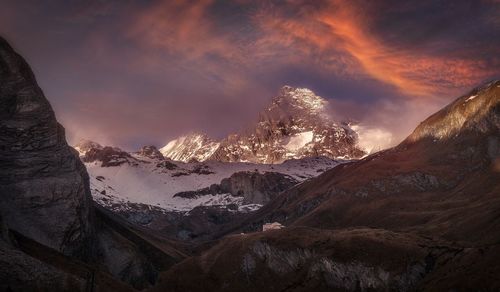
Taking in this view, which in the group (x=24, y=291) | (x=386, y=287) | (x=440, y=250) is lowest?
(x=24, y=291)

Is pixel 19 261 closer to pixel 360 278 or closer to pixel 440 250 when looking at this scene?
pixel 360 278

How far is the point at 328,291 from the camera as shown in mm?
195625

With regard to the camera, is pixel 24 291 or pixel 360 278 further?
pixel 360 278

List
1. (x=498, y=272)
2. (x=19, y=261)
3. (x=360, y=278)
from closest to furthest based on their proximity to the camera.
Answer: (x=498, y=272) → (x=19, y=261) → (x=360, y=278)

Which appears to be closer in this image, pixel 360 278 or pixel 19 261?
pixel 19 261

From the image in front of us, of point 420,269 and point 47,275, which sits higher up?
point 420,269

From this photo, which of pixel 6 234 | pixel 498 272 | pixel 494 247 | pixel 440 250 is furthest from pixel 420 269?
pixel 6 234

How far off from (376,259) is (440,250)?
2127cm

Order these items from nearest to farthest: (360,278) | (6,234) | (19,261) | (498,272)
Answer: (498,272) < (19,261) < (6,234) < (360,278)

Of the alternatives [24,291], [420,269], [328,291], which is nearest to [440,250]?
[420,269]

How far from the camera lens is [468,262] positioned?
165125mm

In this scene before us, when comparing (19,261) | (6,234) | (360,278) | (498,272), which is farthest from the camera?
(360,278)

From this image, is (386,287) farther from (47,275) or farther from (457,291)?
(47,275)

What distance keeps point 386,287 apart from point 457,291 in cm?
3467
